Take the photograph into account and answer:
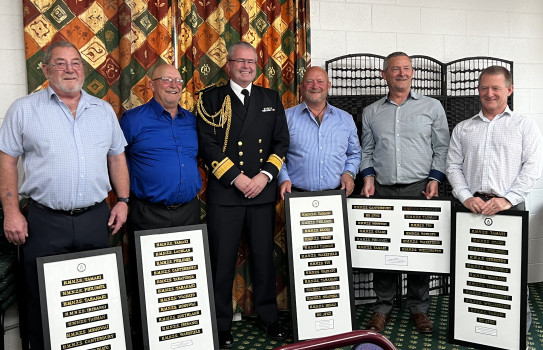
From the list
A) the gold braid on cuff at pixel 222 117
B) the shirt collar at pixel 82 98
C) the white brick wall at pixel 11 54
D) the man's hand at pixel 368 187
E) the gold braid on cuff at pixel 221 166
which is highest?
the white brick wall at pixel 11 54

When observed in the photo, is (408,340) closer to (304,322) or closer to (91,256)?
(304,322)

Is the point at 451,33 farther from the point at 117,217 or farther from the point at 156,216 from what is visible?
the point at 117,217

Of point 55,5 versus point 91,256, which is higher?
point 55,5

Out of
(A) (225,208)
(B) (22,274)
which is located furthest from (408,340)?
(B) (22,274)

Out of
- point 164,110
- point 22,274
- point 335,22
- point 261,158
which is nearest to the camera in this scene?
point 22,274

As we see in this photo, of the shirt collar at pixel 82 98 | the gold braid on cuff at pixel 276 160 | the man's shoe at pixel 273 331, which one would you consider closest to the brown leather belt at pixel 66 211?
the shirt collar at pixel 82 98

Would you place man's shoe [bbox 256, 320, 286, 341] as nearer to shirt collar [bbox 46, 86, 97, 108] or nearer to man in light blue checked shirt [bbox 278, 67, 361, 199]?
→ man in light blue checked shirt [bbox 278, 67, 361, 199]

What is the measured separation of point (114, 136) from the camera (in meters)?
2.79

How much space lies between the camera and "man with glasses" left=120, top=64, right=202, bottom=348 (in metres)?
2.97

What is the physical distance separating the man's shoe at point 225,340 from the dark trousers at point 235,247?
0.03m

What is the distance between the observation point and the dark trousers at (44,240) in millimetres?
2551

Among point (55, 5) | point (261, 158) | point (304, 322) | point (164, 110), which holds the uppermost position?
point (55, 5)

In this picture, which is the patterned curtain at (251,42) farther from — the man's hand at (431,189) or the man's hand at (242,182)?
the man's hand at (431,189)

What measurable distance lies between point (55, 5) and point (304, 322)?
2.57m
